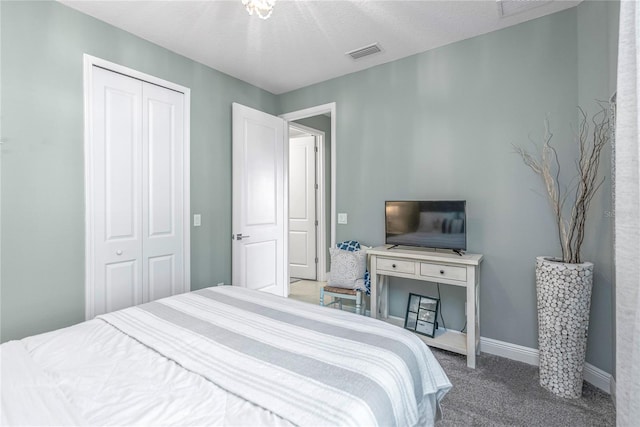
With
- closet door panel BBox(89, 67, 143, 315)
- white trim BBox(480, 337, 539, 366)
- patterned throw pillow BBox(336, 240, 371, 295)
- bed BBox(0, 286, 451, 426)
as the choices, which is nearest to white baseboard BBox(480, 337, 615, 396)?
white trim BBox(480, 337, 539, 366)

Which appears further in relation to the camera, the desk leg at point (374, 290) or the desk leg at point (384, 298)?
the desk leg at point (384, 298)

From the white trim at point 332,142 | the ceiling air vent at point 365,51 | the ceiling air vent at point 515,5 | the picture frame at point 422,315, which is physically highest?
the ceiling air vent at point 365,51

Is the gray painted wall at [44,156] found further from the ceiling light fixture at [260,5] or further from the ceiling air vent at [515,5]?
the ceiling air vent at [515,5]

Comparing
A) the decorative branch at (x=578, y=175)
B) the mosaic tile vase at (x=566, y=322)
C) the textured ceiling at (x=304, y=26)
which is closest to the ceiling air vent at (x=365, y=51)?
the textured ceiling at (x=304, y=26)

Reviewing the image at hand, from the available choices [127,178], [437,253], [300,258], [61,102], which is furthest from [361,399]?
[300,258]

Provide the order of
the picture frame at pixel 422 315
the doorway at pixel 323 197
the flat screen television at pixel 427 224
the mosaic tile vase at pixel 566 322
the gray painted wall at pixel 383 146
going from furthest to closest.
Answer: the doorway at pixel 323 197 < the picture frame at pixel 422 315 < the flat screen television at pixel 427 224 < the gray painted wall at pixel 383 146 < the mosaic tile vase at pixel 566 322

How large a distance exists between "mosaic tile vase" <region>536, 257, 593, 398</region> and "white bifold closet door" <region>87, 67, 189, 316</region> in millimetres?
2956

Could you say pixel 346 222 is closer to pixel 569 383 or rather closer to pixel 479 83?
pixel 479 83

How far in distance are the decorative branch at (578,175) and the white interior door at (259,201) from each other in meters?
2.50

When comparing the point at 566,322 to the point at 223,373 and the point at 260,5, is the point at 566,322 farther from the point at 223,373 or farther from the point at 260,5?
the point at 260,5

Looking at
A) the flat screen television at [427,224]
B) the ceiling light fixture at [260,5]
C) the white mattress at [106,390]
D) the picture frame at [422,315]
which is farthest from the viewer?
the picture frame at [422,315]

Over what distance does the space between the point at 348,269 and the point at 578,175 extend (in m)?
1.96

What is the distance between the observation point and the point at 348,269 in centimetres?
302

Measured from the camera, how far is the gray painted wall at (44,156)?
1.97 metres
